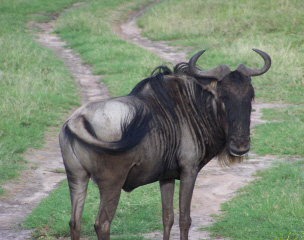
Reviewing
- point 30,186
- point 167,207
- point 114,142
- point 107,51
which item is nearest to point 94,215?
point 167,207

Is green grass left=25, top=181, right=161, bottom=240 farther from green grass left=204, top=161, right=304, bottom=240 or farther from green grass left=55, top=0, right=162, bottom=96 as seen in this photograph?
green grass left=55, top=0, right=162, bottom=96

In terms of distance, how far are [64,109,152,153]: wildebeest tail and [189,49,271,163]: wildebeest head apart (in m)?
0.70

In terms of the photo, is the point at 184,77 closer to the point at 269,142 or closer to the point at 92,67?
the point at 269,142

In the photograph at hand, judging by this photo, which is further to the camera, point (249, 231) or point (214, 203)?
point (214, 203)

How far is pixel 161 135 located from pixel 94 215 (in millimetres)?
1640

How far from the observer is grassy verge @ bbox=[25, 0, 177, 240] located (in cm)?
532

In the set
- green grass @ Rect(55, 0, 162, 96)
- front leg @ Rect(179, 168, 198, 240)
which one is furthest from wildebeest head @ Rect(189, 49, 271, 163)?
green grass @ Rect(55, 0, 162, 96)

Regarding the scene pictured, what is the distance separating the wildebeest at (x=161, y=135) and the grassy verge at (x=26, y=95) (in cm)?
282

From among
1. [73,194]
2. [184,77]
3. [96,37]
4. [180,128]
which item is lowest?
[96,37]

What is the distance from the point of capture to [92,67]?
47.8 ft

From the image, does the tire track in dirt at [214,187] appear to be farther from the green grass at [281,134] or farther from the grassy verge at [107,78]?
the grassy verge at [107,78]

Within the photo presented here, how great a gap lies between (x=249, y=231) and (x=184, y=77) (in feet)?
5.10

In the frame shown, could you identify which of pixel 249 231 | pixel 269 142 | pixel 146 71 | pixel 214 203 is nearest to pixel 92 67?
pixel 146 71

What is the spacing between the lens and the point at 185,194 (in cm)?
448
